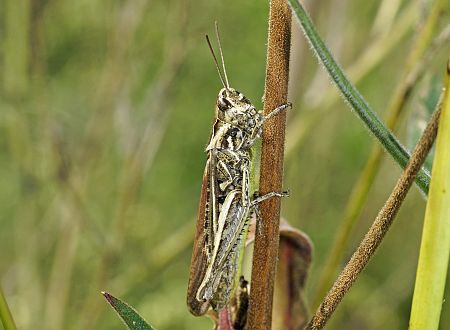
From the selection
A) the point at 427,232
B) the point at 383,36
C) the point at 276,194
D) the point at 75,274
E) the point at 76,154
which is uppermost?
the point at 76,154

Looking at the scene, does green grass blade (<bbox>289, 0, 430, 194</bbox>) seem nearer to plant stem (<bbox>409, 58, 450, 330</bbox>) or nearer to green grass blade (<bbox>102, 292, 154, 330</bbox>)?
plant stem (<bbox>409, 58, 450, 330</bbox>)

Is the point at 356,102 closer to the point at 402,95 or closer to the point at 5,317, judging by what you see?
the point at 5,317

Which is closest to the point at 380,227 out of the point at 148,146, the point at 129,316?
the point at 129,316

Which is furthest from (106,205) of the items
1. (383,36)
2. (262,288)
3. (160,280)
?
(262,288)

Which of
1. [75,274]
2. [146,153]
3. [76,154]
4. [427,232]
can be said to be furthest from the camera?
[75,274]

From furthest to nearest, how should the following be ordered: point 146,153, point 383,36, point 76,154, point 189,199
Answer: point 189,199
point 76,154
point 146,153
point 383,36

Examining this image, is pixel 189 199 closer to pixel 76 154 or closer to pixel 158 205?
pixel 158 205

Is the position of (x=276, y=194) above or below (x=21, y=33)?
below
